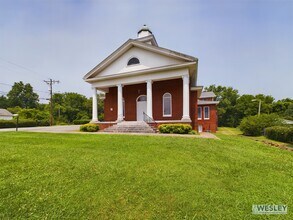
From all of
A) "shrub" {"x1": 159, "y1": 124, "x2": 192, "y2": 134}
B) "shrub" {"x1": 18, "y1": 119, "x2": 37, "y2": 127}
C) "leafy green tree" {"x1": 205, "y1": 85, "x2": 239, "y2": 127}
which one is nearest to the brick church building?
"shrub" {"x1": 159, "y1": 124, "x2": 192, "y2": 134}

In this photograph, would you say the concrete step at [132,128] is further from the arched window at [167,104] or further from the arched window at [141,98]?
the arched window at [141,98]

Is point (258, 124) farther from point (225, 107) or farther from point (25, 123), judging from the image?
point (25, 123)

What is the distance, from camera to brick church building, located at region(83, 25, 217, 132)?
13.6m

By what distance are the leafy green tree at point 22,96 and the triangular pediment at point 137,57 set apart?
2628 inches

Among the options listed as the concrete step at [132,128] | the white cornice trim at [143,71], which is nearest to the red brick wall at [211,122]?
the white cornice trim at [143,71]

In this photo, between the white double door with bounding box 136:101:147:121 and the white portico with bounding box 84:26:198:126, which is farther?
the white double door with bounding box 136:101:147:121

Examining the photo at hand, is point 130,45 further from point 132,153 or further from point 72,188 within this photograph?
point 72,188

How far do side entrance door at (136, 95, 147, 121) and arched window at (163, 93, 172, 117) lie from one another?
1.99 meters

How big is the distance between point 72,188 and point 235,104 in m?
53.4

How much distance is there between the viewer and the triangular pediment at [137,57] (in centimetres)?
1391

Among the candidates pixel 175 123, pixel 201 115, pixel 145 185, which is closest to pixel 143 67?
pixel 175 123

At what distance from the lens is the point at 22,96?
69.4 m

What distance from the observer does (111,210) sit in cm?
293

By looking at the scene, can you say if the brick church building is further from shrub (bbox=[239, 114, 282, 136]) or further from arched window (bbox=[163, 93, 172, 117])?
shrub (bbox=[239, 114, 282, 136])
